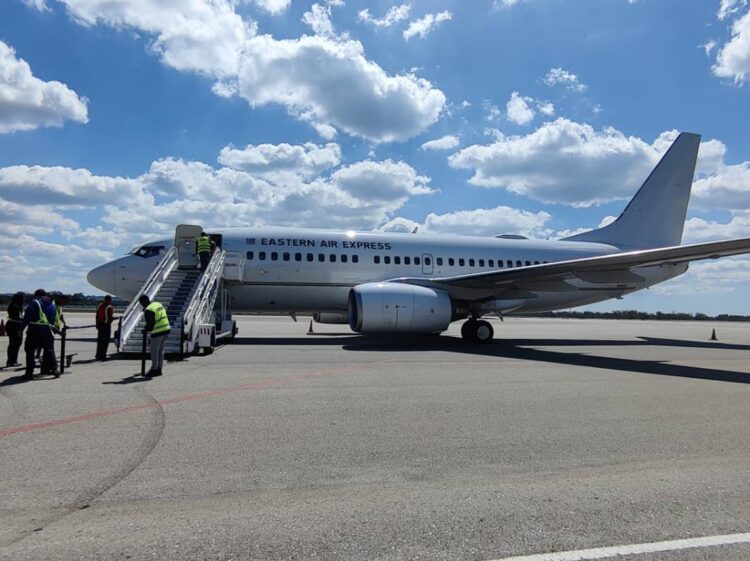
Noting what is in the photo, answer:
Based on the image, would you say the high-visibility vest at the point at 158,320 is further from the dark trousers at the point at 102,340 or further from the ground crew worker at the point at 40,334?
the dark trousers at the point at 102,340

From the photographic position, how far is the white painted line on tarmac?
2988 mm

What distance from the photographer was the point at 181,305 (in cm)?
1425

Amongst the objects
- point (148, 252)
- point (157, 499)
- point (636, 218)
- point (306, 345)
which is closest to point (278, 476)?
point (157, 499)

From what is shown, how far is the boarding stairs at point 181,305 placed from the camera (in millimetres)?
12109

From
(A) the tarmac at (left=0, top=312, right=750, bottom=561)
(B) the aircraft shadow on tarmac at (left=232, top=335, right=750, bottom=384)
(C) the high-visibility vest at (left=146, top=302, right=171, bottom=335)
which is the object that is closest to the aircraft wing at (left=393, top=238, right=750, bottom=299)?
(B) the aircraft shadow on tarmac at (left=232, top=335, right=750, bottom=384)

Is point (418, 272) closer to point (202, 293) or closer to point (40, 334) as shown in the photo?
point (202, 293)

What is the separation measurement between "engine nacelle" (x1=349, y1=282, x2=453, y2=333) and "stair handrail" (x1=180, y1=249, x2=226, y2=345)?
4.22 m

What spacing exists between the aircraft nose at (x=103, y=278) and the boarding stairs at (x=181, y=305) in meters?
2.37

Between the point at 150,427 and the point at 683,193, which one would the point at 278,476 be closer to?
the point at 150,427

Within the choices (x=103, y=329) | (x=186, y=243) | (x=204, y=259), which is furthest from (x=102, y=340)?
(x=186, y=243)

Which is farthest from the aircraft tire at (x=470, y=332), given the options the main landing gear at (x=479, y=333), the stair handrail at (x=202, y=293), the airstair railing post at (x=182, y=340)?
the airstair railing post at (x=182, y=340)

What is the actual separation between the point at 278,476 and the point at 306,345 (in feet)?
38.4

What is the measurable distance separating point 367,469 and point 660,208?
77.2 feet

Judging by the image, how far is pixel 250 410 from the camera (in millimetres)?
6645
